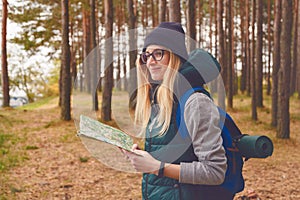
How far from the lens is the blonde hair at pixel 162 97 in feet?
5.46

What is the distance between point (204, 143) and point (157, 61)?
0.47m

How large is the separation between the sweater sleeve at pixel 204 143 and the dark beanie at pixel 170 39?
292 millimetres

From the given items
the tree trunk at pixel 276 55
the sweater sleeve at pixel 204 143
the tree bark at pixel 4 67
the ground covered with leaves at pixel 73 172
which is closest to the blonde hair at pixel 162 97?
the sweater sleeve at pixel 204 143

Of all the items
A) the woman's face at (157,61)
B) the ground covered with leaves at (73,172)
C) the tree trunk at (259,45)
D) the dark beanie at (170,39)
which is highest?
the tree trunk at (259,45)

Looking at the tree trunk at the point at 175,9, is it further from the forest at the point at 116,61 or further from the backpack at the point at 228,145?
the backpack at the point at 228,145

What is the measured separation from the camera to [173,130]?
1641 mm

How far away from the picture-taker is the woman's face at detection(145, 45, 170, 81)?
68.2 inches

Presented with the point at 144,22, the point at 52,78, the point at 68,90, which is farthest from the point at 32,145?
the point at 52,78

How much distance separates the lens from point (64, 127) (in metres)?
11.8

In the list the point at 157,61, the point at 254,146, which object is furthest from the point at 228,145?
the point at 157,61

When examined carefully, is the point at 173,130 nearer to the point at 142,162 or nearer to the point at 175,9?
the point at 142,162

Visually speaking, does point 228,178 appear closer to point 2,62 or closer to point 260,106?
point 260,106

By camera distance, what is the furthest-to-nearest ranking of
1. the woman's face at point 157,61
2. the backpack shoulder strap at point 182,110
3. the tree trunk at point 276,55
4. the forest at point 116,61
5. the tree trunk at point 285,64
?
1. the tree trunk at point 276,55
2. the tree trunk at point 285,64
3. the forest at point 116,61
4. the woman's face at point 157,61
5. the backpack shoulder strap at point 182,110

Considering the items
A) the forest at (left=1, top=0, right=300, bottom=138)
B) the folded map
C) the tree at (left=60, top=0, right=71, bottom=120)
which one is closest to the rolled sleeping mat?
the folded map
